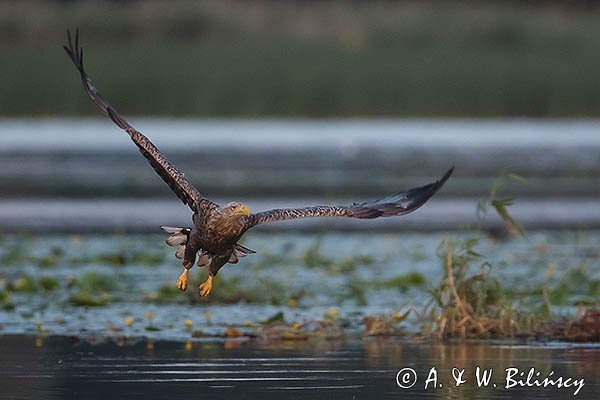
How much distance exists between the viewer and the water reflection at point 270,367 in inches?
353

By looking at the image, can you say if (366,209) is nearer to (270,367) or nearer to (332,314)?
(332,314)

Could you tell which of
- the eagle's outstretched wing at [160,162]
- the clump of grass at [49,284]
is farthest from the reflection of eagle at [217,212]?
the clump of grass at [49,284]

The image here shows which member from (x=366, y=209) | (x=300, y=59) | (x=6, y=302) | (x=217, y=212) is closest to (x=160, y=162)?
(x=217, y=212)

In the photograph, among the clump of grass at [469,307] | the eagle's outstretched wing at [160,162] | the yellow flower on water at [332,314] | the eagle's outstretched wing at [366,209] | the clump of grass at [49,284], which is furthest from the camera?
the clump of grass at [49,284]

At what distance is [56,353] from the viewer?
34.4 ft

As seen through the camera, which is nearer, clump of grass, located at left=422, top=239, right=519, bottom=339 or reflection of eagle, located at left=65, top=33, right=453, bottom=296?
reflection of eagle, located at left=65, top=33, right=453, bottom=296

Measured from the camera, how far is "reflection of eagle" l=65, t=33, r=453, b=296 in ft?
34.9

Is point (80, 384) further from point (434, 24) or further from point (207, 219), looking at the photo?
point (434, 24)

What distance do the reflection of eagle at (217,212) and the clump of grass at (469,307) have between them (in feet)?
1.52

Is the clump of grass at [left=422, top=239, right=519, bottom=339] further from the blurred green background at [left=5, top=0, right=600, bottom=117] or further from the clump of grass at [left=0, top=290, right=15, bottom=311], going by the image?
the blurred green background at [left=5, top=0, right=600, bottom=117]

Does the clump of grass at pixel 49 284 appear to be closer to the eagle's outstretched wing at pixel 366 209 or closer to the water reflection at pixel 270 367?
the water reflection at pixel 270 367

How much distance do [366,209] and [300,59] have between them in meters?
25.5

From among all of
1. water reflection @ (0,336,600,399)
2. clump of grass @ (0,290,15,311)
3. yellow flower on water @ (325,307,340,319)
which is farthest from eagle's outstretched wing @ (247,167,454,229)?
clump of grass @ (0,290,15,311)

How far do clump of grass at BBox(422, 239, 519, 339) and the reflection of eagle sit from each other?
1.52 ft
